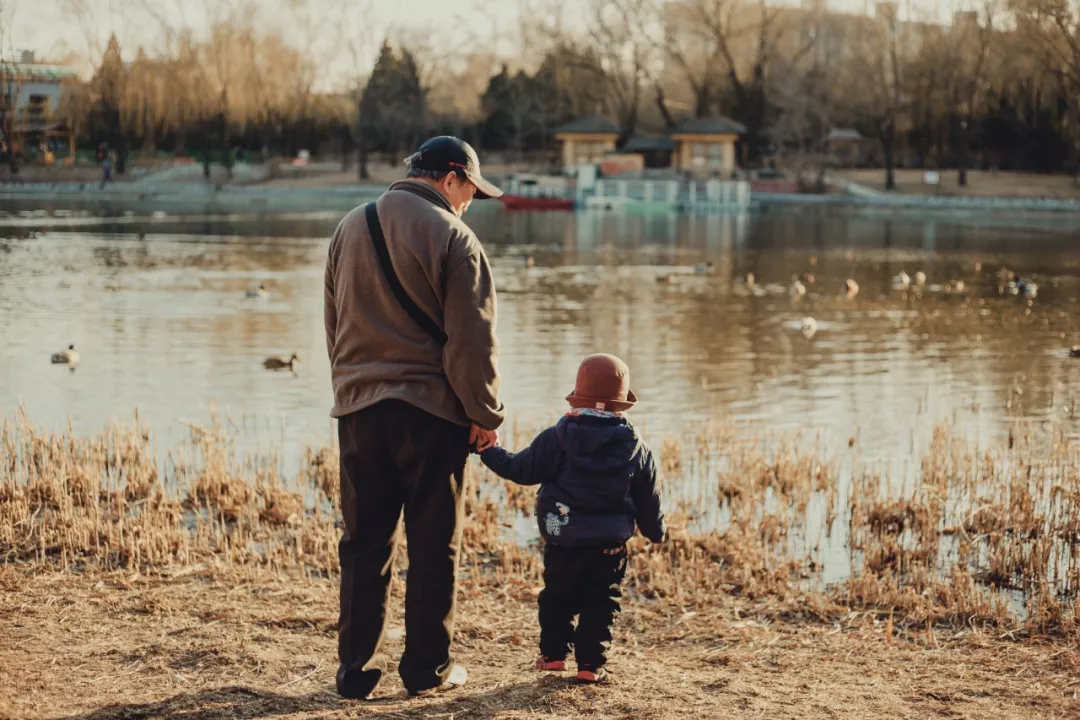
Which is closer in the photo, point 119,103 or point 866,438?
point 866,438

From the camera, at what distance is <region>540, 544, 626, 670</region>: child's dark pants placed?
5.03 meters

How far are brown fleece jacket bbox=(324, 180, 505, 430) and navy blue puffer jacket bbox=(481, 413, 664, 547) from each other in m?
0.33

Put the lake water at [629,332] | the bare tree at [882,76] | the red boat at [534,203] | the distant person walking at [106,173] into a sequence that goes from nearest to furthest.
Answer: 1. the lake water at [629,332]
2. the red boat at [534,203]
3. the bare tree at [882,76]
4. the distant person walking at [106,173]

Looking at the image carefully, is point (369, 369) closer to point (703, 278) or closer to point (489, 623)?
point (489, 623)

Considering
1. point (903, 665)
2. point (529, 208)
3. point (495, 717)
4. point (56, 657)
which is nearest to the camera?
point (495, 717)

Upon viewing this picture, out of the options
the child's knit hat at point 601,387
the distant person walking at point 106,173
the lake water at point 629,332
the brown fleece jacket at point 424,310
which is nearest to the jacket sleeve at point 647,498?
the child's knit hat at point 601,387

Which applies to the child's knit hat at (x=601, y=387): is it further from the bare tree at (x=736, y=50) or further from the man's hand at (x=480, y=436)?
the bare tree at (x=736, y=50)

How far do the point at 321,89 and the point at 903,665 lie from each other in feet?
292

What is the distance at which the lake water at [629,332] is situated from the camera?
13.9 metres

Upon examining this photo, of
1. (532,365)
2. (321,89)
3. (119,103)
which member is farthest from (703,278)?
(321,89)

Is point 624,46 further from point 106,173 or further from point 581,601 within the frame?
point 581,601

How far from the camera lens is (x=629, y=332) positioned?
21.4 meters

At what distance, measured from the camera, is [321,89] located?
9075cm

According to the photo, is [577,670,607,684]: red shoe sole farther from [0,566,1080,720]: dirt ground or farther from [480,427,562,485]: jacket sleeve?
[480,427,562,485]: jacket sleeve
